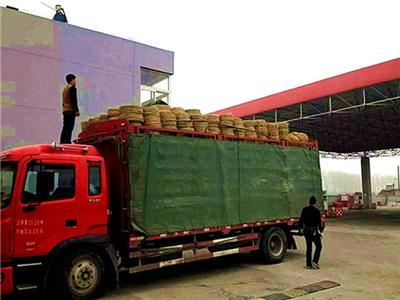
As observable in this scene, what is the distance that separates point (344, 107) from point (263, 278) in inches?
632

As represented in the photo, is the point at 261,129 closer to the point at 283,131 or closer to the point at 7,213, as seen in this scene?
the point at 283,131

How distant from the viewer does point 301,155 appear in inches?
453

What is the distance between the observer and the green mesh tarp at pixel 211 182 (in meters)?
8.07

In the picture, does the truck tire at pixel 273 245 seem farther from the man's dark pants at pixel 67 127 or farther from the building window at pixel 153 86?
the building window at pixel 153 86

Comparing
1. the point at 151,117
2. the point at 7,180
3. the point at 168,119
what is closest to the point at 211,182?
the point at 168,119

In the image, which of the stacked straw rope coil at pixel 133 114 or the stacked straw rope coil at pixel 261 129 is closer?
the stacked straw rope coil at pixel 133 114

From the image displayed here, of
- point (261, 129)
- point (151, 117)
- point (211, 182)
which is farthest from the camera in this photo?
point (261, 129)

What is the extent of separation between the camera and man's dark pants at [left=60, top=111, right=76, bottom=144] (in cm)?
884

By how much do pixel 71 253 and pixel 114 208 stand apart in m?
1.27

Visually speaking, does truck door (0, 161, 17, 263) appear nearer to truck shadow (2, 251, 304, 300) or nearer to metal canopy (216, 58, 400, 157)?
truck shadow (2, 251, 304, 300)

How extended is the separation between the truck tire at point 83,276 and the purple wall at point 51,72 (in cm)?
757

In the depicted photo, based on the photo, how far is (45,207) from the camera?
6.86 metres

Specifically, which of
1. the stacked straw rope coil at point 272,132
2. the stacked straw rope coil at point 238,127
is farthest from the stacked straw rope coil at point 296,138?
the stacked straw rope coil at point 238,127

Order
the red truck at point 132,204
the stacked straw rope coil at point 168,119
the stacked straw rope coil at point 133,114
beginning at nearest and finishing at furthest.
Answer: the red truck at point 132,204 → the stacked straw rope coil at point 133,114 → the stacked straw rope coil at point 168,119
